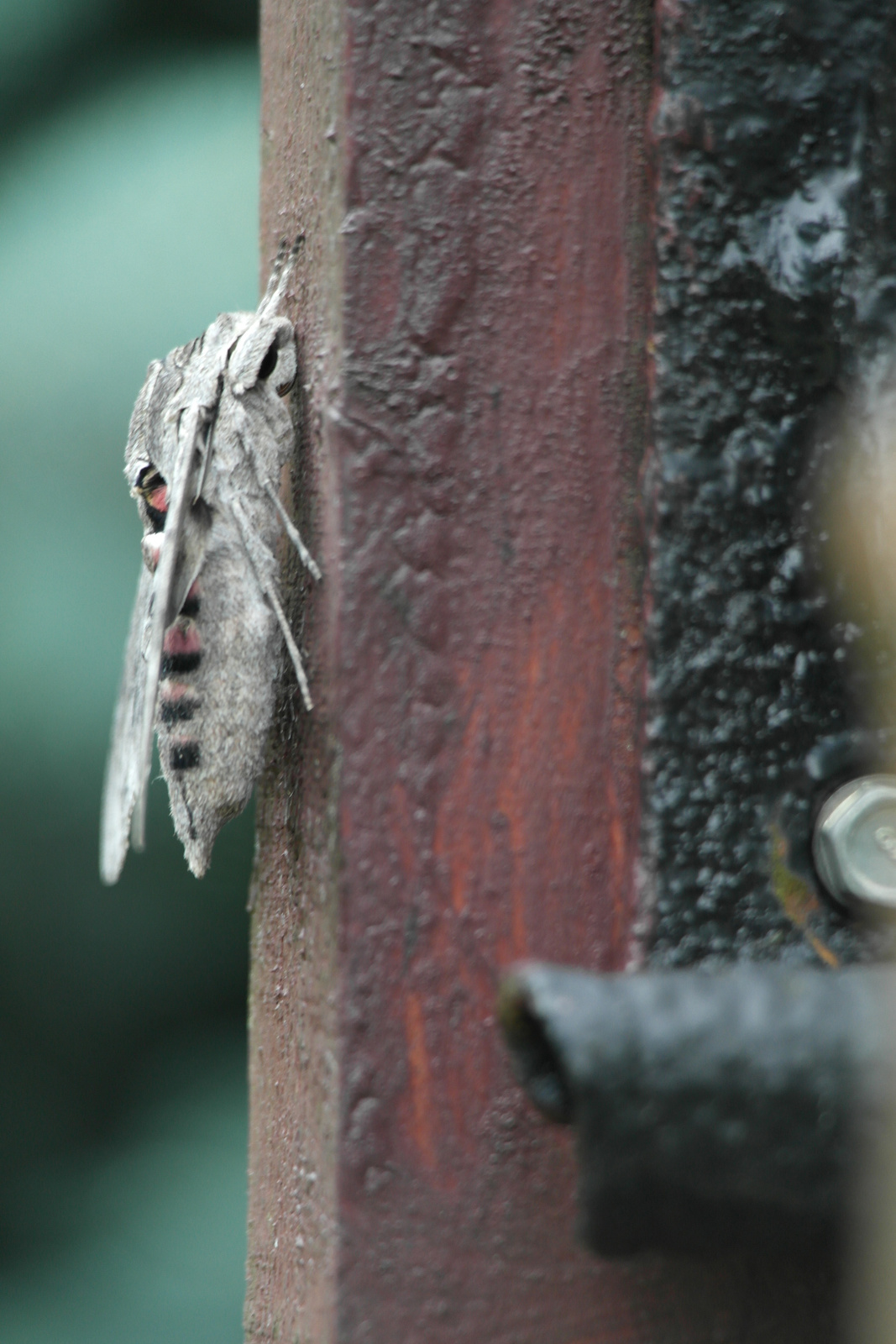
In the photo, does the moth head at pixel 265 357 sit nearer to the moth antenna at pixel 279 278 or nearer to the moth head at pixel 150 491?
the moth antenna at pixel 279 278

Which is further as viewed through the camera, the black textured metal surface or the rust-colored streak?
the rust-colored streak

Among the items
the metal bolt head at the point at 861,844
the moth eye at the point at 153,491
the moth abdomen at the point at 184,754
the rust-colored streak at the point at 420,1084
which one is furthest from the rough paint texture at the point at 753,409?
the moth eye at the point at 153,491

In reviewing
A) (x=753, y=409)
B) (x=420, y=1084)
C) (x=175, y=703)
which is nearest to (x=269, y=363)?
(x=175, y=703)

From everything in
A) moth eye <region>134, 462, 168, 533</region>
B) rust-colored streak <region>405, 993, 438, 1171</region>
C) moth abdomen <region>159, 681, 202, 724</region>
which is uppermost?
moth eye <region>134, 462, 168, 533</region>

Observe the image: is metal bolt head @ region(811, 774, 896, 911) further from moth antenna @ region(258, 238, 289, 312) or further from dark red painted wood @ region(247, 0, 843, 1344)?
moth antenna @ region(258, 238, 289, 312)

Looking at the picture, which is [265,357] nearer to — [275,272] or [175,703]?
[275,272]

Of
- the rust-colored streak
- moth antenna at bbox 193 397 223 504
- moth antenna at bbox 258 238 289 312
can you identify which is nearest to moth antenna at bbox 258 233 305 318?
moth antenna at bbox 258 238 289 312

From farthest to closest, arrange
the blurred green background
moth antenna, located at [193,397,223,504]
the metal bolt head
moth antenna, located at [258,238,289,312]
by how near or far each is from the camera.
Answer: the blurred green background
moth antenna, located at [193,397,223,504]
moth antenna, located at [258,238,289,312]
the metal bolt head
